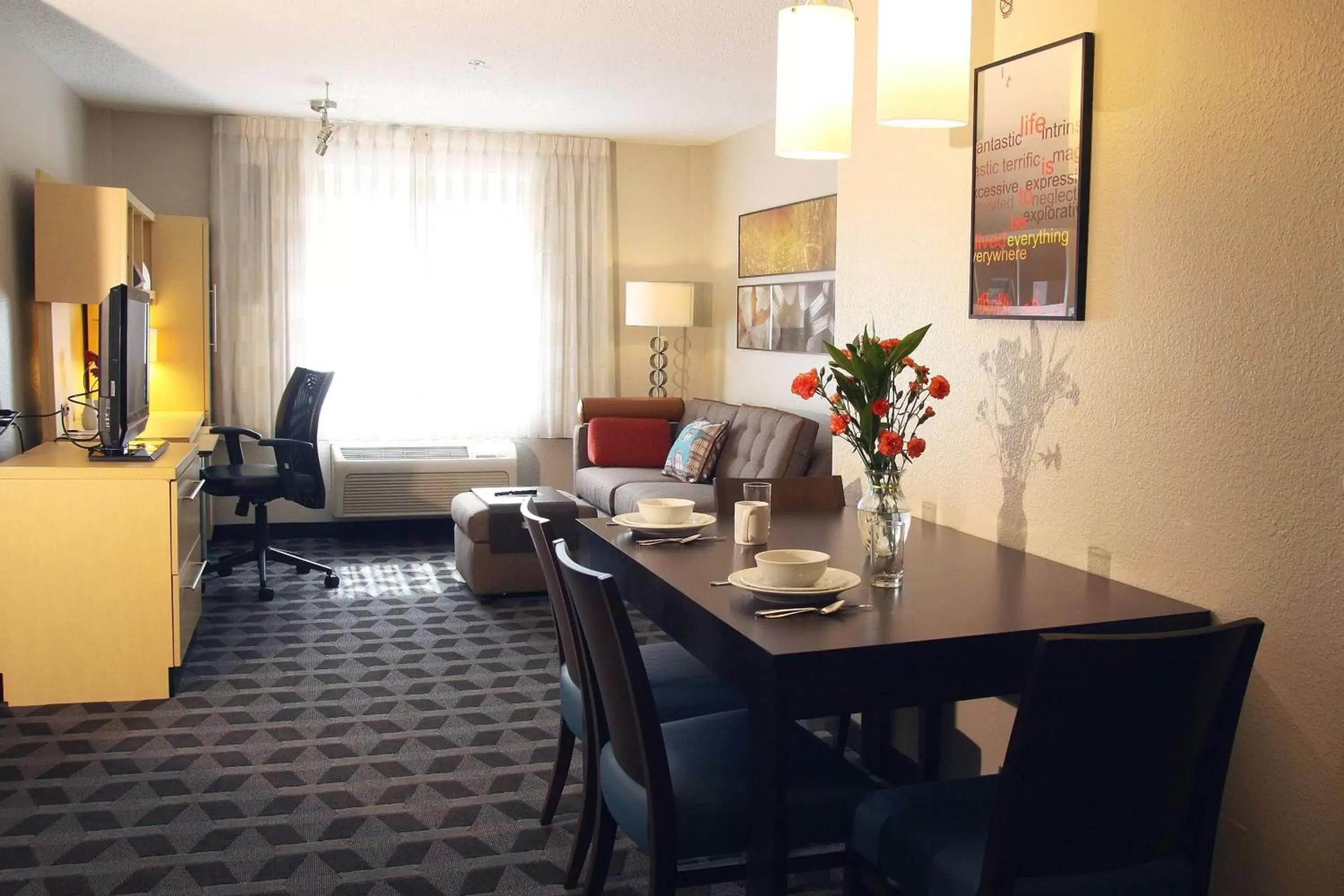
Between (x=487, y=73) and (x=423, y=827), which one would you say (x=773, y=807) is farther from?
(x=487, y=73)

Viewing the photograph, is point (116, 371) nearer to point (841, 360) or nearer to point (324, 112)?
point (324, 112)

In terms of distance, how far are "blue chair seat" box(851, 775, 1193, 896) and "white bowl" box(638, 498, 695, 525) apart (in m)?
0.97

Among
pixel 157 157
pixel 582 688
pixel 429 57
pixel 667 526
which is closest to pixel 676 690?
pixel 582 688

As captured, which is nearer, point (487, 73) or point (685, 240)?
point (487, 73)

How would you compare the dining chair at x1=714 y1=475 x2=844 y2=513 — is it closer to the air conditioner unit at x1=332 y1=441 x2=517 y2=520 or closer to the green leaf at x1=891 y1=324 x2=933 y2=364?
the green leaf at x1=891 y1=324 x2=933 y2=364

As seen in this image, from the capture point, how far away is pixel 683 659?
277cm

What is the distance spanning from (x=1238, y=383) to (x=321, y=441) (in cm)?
576

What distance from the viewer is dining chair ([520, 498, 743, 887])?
246 cm

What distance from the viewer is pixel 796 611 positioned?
2066 millimetres

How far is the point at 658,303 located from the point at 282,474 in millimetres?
2458

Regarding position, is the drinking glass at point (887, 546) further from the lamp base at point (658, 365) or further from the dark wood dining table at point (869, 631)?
the lamp base at point (658, 365)

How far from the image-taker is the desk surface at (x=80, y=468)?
12.3ft

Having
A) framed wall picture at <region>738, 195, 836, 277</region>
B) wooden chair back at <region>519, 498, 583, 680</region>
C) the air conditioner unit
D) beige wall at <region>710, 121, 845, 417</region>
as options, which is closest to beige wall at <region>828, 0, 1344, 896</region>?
wooden chair back at <region>519, 498, 583, 680</region>

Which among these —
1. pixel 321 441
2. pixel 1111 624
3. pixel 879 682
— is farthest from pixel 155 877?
pixel 321 441
